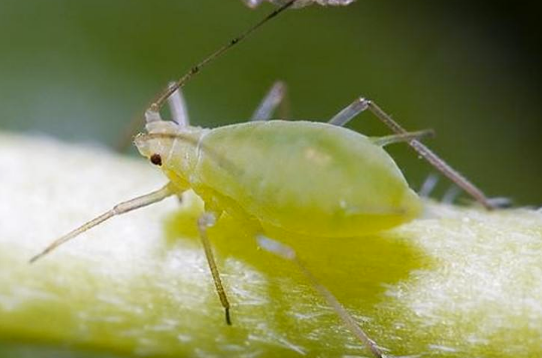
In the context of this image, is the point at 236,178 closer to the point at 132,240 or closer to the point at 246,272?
the point at 246,272

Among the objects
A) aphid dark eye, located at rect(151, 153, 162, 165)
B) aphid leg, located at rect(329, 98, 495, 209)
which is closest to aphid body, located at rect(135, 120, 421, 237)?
aphid dark eye, located at rect(151, 153, 162, 165)

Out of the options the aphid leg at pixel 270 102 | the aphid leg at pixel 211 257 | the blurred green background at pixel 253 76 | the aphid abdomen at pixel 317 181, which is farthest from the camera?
the blurred green background at pixel 253 76

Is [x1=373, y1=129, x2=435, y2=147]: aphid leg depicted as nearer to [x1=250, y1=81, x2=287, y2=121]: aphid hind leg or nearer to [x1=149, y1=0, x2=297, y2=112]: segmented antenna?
[x1=149, y1=0, x2=297, y2=112]: segmented antenna

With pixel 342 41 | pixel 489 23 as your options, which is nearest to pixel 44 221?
pixel 342 41

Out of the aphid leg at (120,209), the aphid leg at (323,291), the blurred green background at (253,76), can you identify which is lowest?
the aphid leg at (323,291)

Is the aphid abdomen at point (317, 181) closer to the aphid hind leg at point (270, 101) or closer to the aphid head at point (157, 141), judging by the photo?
the aphid head at point (157, 141)

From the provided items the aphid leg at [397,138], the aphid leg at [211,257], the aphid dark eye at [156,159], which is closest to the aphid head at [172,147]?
the aphid dark eye at [156,159]

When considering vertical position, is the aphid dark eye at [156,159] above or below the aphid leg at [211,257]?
above
